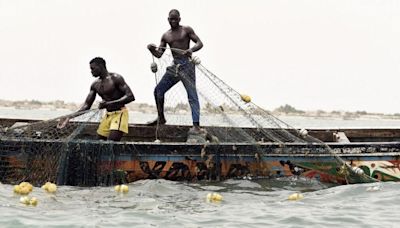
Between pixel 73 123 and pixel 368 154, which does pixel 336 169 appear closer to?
pixel 368 154

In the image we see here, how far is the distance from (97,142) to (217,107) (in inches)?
82.4

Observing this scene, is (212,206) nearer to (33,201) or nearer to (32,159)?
(33,201)

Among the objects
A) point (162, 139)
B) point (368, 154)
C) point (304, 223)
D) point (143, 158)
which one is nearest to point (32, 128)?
point (143, 158)

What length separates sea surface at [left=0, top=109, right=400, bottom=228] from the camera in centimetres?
733

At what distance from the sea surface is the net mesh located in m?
0.34

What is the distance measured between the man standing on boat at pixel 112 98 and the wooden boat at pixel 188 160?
407mm

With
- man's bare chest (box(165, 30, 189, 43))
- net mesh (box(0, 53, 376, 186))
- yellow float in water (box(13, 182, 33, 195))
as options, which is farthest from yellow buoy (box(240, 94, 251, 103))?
yellow float in water (box(13, 182, 33, 195))

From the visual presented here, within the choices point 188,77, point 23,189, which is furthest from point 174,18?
point 23,189

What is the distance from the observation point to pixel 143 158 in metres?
10.2

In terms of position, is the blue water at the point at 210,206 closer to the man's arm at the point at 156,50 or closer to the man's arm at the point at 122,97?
the man's arm at the point at 122,97

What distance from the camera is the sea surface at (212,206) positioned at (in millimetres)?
7328

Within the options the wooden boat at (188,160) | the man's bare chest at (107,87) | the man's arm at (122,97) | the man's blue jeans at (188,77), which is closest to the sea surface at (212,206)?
the wooden boat at (188,160)

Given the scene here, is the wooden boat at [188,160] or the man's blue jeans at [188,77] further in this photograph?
the man's blue jeans at [188,77]

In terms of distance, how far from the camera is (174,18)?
1130 centimetres
